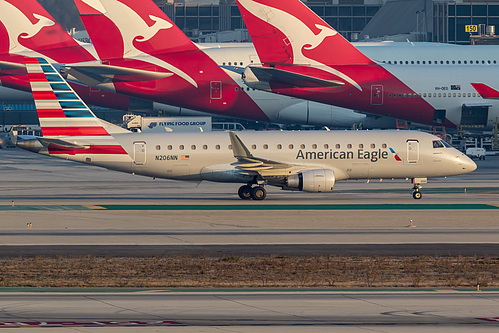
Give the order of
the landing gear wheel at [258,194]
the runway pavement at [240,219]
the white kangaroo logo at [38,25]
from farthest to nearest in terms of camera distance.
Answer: the white kangaroo logo at [38,25], the landing gear wheel at [258,194], the runway pavement at [240,219]

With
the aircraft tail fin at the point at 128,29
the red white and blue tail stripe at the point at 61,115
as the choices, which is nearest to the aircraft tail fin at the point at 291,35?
the aircraft tail fin at the point at 128,29

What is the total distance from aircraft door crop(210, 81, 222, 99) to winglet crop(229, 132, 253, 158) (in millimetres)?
30004

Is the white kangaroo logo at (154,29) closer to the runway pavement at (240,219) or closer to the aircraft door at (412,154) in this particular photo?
the runway pavement at (240,219)

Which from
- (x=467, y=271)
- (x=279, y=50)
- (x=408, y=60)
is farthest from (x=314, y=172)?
(x=408, y=60)

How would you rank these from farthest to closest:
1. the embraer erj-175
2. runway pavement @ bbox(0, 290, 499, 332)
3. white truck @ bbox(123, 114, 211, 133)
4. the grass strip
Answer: white truck @ bbox(123, 114, 211, 133) < the embraer erj-175 < the grass strip < runway pavement @ bbox(0, 290, 499, 332)

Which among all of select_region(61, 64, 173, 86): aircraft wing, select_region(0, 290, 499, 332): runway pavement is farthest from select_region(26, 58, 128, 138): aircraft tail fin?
select_region(61, 64, 173, 86): aircraft wing

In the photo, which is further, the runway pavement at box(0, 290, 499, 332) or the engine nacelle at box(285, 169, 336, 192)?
the engine nacelle at box(285, 169, 336, 192)

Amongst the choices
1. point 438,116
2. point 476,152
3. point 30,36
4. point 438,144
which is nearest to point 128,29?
point 30,36

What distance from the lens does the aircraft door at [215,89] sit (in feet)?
235

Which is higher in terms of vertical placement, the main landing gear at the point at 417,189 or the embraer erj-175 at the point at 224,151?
the embraer erj-175 at the point at 224,151

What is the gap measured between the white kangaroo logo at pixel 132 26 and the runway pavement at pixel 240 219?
61.9ft

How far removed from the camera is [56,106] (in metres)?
43.0

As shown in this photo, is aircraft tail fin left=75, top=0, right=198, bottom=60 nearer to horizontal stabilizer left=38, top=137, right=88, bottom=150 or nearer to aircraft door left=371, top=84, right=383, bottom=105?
aircraft door left=371, top=84, right=383, bottom=105

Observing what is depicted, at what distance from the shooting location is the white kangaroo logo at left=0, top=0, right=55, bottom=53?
74688 millimetres
